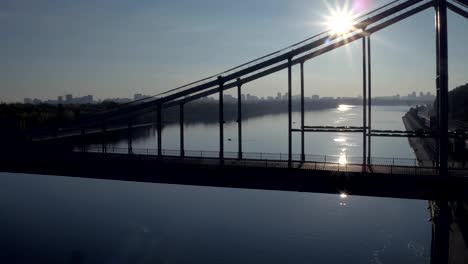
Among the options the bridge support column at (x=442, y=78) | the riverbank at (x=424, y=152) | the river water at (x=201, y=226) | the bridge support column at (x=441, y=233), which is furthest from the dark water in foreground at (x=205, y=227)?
the bridge support column at (x=442, y=78)

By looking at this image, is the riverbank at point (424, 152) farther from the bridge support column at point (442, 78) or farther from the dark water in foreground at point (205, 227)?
the bridge support column at point (442, 78)

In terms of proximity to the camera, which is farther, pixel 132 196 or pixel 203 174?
pixel 132 196

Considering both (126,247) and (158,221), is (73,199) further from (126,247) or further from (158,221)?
(126,247)

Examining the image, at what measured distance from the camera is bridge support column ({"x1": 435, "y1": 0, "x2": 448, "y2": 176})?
23391 millimetres

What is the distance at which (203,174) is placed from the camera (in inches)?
1022

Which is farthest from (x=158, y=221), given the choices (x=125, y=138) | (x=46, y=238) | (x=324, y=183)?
(x=125, y=138)

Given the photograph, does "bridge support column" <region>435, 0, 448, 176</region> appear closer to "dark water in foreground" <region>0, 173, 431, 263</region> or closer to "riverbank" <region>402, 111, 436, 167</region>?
"riverbank" <region>402, 111, 436, 167</region>

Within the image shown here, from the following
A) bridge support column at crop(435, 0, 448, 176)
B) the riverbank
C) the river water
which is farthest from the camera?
the riverbank

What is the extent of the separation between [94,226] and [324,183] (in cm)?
1919

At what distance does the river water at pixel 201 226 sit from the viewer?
2786 cm

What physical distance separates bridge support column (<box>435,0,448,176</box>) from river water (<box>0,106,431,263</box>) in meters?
7.86

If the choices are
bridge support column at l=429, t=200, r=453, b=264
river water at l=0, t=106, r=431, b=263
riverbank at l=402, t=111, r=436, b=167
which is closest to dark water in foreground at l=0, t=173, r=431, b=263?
river water at l=0, t=106, r=431, b=263

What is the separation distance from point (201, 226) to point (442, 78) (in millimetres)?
19599

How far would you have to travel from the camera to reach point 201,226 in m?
33.5
